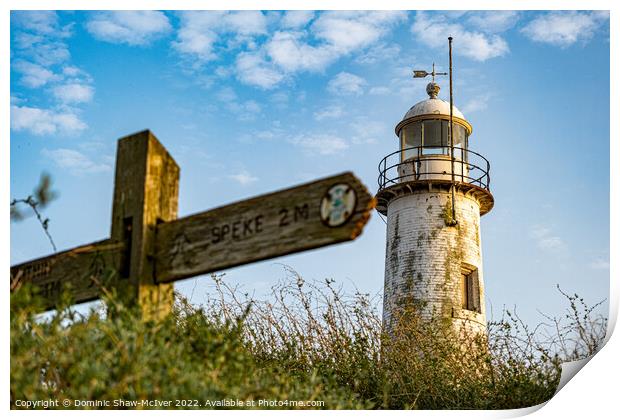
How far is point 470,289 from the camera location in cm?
998

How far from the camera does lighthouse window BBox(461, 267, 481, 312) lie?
9.72m

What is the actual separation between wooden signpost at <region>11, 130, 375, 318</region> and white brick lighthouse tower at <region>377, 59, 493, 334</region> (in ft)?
22.2

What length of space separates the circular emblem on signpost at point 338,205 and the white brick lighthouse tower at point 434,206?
7.13 meters

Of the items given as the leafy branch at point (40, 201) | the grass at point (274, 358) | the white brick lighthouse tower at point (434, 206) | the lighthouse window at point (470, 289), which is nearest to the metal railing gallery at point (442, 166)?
the white brick lighthouse tower at point (434, 206)

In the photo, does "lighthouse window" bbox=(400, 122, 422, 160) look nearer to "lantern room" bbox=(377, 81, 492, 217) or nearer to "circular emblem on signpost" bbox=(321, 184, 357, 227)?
"lantern room" bbox=(377, 81, 492, 217)

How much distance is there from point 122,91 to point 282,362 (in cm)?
197

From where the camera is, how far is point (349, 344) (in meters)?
4.93

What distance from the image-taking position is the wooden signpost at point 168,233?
2.54 metres

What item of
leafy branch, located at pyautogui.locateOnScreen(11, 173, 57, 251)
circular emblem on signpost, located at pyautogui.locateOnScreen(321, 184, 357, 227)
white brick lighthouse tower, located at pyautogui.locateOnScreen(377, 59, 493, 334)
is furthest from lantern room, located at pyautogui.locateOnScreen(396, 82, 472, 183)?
circular emblem on signpost, located at pyautogui.locateOnScreen(321, 184, 357, 227)

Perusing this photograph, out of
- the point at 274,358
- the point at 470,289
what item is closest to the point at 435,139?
the point at 470,289

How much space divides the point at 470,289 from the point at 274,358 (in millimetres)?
5626
